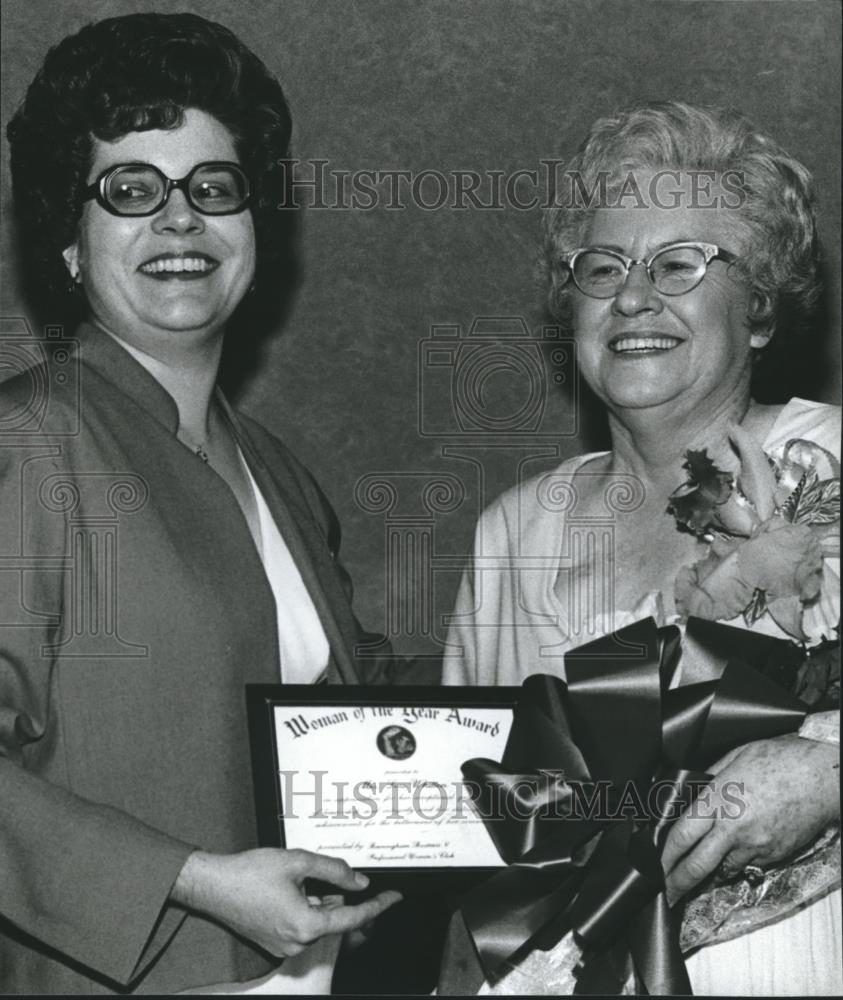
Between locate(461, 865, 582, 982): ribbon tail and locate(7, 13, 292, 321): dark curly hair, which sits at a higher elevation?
locate(7, 13, 292, 321): dark curly hair

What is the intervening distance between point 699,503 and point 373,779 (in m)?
0.52

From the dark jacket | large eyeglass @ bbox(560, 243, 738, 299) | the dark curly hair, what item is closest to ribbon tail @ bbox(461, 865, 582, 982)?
the dark jacket

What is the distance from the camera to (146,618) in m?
2.13

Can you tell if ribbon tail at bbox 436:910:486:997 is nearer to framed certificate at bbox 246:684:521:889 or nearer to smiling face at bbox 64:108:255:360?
framed certificate at bbox 246:684:521:889

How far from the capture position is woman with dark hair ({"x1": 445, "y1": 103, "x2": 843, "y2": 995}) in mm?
2156

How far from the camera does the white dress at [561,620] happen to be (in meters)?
2.16

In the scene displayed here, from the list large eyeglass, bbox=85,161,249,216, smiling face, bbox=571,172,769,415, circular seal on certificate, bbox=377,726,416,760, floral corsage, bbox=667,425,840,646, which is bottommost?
circular seal on certificate, bbox=377,726,416,760

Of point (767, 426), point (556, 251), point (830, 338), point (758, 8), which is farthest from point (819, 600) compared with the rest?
point (758, 8)

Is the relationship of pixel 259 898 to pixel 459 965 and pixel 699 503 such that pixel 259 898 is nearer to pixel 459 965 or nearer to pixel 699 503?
pixel 459 965

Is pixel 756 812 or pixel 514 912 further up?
pixel 756 812

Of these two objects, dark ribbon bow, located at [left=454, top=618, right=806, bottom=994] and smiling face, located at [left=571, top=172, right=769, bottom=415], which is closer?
dark ribbon bow, located at [left=454, top=618, right=806, bottom=994]

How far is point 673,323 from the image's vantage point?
7.38 ft

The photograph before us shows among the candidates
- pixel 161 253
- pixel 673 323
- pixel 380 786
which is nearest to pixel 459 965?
pixel 380 786

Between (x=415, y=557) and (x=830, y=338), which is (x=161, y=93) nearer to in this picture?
(x=415, y=557)
